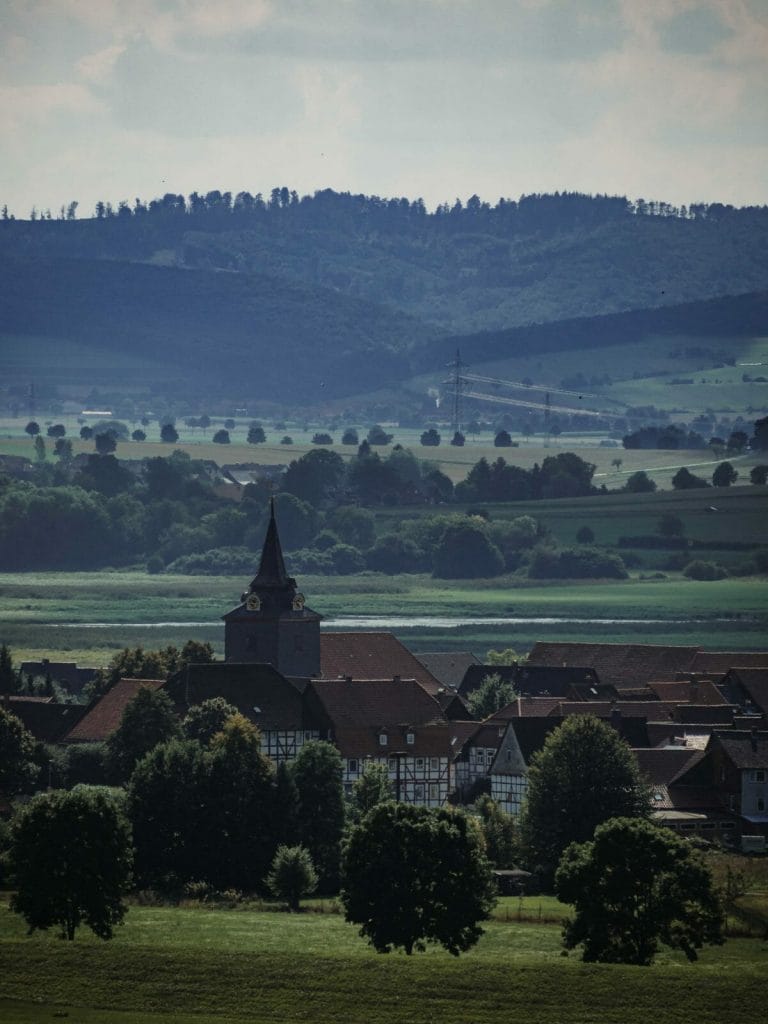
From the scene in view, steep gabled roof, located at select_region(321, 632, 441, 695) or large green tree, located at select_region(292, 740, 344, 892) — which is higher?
steep gabled roof, located at select_region(321, 632, 441, 695)

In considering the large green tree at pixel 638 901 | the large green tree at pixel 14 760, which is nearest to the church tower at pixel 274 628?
the large green tree at pixel 14 760

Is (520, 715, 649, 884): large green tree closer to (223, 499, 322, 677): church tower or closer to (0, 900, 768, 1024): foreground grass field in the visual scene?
(0, 900, 768, 1024): foreground grass field

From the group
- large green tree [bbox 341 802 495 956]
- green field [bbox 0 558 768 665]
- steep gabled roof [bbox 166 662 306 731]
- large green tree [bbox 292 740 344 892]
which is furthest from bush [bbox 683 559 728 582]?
large green tree [bbox 341 802 495 956]

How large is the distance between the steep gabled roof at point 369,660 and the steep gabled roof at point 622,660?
25.1ft

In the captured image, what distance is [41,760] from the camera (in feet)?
289

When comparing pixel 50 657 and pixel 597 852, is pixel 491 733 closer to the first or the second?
pixel 597 852

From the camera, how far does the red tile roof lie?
303ft

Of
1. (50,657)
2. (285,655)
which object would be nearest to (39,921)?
(285,655)

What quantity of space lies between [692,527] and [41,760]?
371ft

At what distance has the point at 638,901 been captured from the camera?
6300cm

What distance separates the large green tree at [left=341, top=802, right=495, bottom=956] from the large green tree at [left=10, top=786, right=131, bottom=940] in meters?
4.96

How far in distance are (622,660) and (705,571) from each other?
67.0 metres

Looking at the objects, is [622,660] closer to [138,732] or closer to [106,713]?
[106,713]

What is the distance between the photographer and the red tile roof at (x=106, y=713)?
92.3 metres
